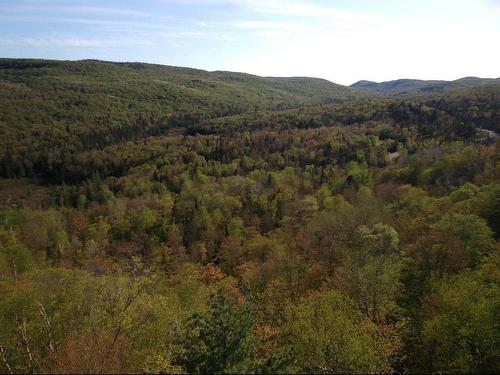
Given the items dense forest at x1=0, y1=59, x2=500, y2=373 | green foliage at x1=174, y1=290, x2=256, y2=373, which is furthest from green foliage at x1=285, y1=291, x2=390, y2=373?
green foliage at x1=174, y1=290, x2=256, y2=373

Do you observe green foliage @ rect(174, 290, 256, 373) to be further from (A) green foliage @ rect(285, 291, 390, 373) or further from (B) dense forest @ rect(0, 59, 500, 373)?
(A) green foliage @ rect(285, 291, 390, 373)

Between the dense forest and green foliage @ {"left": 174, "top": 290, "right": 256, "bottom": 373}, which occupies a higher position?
green foliage @ {"left": 174, "top": 290, "right": 256, "bottom": 373}

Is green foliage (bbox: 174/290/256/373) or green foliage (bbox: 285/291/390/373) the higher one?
green foliage (bbox: 174/290/256/373)

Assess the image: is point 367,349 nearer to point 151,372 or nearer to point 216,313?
point 216,313

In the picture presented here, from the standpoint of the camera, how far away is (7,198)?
174 meters

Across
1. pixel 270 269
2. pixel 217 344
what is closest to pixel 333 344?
pixel 217 344

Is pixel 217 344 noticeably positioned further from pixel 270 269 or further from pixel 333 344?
pixel 270 269

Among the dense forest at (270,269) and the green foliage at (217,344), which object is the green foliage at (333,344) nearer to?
the dense forest at (270,269)

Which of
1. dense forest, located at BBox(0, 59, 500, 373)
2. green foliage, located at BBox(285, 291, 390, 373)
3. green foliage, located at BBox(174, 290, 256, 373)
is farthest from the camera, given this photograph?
dense forest, located at BBox(0, 59, 500, 373)

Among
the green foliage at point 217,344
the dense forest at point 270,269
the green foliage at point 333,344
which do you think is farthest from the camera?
the dense forest at point 270,269

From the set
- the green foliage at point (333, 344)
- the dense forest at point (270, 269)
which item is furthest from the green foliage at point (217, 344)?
the green foliage at point (333, 344)

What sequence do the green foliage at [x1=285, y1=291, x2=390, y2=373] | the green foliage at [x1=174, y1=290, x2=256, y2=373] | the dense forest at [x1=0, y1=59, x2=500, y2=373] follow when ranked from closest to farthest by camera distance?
the green foliage at [x1=174, y1=290, x2=256, y2=373] → the green foliage at [x1=285, y1=291, x2=390, y2=373] → the dense forest at [x1=0, y1=59, x2=500, y2=373]

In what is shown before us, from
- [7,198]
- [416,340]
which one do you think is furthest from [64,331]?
[7,198]

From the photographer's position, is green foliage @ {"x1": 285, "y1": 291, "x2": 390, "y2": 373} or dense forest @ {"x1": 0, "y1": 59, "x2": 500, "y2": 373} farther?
dense forest @ {"x1": 0, "y1": 59, "x2": 500, "y2": 373}
